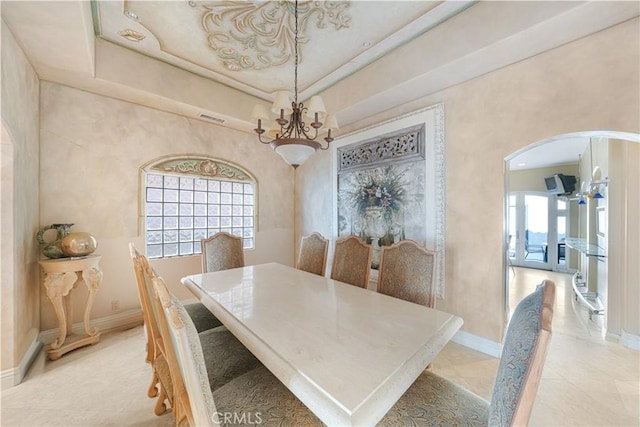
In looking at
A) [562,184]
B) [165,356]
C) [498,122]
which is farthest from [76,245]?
[562,184]

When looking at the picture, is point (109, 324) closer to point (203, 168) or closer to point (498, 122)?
point (203, 168)

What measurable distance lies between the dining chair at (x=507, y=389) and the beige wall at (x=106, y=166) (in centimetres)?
331

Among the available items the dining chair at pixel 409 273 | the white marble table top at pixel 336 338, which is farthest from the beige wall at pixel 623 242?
the white marble table top at pixel 336 338

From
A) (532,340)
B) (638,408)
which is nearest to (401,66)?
(532,340)

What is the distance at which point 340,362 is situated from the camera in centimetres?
97

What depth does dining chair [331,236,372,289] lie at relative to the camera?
2.34 m

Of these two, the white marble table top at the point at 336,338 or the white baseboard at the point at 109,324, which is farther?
the white baseboard at the point at 109,324

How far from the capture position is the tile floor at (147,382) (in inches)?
63.1

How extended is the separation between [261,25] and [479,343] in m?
3.78

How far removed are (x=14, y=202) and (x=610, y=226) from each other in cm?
554

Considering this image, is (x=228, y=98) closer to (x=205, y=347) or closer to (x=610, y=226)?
(x=205, y=347)

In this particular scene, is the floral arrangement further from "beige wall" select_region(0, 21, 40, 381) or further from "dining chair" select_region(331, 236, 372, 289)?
"beige wall" select_region(0, 21, 40, 381)

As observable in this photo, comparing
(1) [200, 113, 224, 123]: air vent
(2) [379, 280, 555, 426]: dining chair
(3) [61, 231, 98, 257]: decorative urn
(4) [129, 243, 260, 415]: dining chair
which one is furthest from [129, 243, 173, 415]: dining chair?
(1) [200, 113, 224, 123]: air vent

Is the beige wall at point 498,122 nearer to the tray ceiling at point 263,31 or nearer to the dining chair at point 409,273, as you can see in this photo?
the tray ceiling at point 263,31
